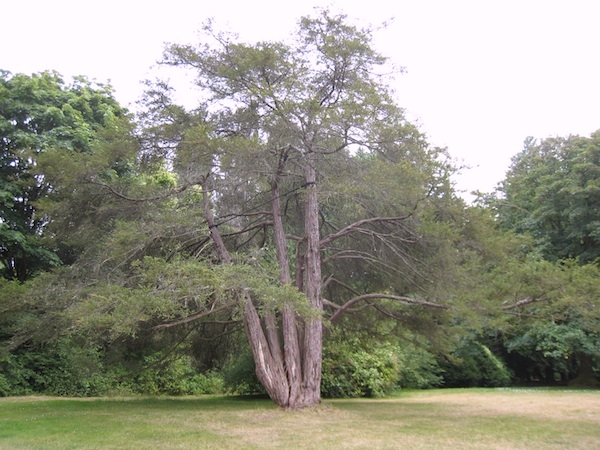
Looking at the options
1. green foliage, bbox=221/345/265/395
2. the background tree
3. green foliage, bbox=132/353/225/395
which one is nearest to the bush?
the background tree

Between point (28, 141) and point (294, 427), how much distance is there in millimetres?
12525

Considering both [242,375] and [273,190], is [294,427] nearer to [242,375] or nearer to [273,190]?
[273,190]

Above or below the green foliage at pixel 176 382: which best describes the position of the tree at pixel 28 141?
above

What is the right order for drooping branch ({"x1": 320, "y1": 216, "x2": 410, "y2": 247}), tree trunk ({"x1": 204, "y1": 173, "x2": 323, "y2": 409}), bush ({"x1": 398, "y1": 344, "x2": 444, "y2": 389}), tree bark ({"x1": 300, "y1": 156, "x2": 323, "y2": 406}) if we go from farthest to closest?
1. bush ({"x1": 398, "y1": 344, "x2": 444, "y2": 389})
2. tree bark ({"x1": 300, "y1": 156, "x2": 323, "y2": 406})
3. drooping branch ({"x1": 320, "y1": 216, "x2": 410, "y2": 247})
4. tree trunk ({"x1": 204, "y1": 173, "x2": 323, "y2": 409})

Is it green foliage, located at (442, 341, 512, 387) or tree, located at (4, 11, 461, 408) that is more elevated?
tree, located at (4, 11, 461, 408)

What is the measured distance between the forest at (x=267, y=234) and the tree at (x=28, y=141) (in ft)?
0.42

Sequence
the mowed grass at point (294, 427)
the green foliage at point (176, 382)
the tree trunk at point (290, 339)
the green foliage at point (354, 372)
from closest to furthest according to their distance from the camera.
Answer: the mowed grass at point (294, 427) → the tree trunk at point (290, 339) → the green foliage at point (354, 372) → the green foliage at point (176, 382)

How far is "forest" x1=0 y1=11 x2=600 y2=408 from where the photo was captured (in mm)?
10625

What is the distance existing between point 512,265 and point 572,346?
12.8m

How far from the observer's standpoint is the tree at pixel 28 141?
16.7m

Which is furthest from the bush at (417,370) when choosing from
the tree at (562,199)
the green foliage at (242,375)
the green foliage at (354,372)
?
the green foliage at (242,375)

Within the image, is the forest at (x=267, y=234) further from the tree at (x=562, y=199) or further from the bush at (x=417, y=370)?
the tree at (x=562, y=199)

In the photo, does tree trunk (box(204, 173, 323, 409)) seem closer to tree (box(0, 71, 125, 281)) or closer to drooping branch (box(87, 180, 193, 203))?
drooping branch (box(87, 180, 193, 203))

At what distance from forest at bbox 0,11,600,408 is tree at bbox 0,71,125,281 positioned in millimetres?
128
